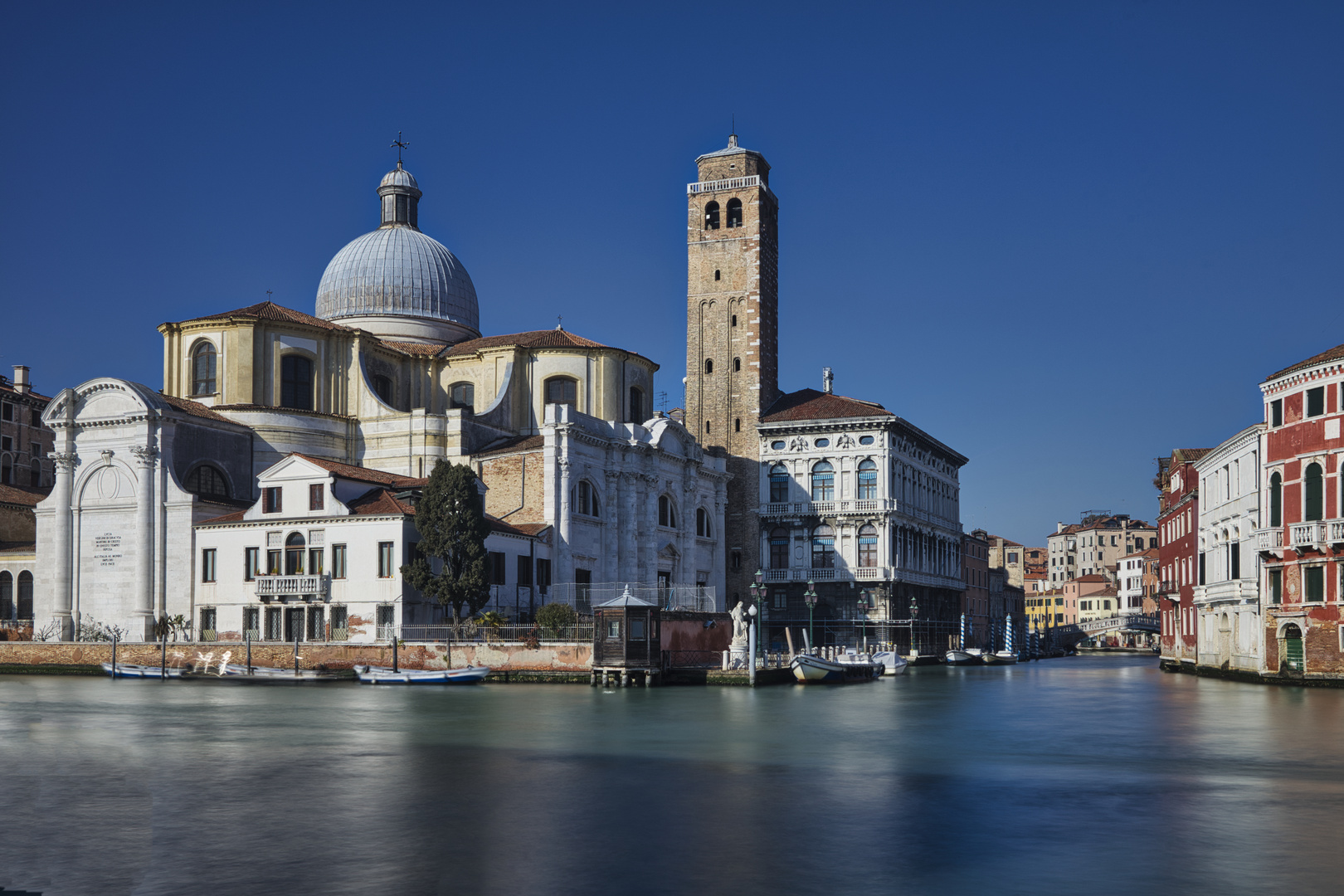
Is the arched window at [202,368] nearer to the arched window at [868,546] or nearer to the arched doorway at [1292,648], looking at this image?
the arched window at [868,546]

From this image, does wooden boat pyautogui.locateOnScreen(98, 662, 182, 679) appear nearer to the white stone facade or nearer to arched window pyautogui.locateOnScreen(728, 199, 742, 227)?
the white stone facade

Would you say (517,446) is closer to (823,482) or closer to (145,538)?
(145,538)

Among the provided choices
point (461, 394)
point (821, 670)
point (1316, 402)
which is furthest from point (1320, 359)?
point (461, 394)

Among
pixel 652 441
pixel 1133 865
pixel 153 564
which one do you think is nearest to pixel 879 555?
pixel 652 441

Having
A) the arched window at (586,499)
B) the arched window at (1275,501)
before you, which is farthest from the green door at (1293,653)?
the arched window at (586,499)

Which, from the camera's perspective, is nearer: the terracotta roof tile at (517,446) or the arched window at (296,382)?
the terracotta roof tile at (517,446)

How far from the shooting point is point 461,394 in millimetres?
54500

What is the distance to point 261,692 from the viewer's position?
32625 mm

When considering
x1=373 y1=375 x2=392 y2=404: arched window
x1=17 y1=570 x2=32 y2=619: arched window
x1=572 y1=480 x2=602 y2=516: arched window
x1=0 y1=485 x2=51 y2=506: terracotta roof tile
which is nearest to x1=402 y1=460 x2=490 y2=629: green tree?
x1=572 y1=480 x2=602 y2=516: arched window

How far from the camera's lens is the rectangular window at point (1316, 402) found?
32.0 m

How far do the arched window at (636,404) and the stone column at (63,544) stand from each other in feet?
69.6

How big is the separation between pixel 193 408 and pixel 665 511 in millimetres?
18175

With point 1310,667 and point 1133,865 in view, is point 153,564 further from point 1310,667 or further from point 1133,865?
point 1133,865

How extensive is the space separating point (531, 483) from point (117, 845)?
35.9m
